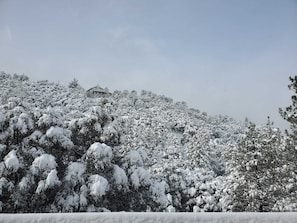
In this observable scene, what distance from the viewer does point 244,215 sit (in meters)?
3.73

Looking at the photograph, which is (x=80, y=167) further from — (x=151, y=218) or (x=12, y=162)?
(x=151, y=218)

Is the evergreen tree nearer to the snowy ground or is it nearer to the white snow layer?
the white snow layer

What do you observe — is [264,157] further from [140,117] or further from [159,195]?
[140,117]

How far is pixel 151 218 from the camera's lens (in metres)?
3.64

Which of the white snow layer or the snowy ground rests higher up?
the white snow layer

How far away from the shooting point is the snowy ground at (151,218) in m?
3.59

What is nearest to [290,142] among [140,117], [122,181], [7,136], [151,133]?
[122,181]

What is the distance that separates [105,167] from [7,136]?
3.69 meters

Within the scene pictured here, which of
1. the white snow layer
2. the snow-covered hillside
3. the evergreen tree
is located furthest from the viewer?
the evergreen tree

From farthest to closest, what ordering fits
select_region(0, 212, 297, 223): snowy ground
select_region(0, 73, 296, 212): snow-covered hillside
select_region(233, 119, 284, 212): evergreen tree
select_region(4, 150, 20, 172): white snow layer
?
select_region(233, 119, 284, 212): evergreen tree → select_region(0, 73, 296, 212): snow-covered hillside → select_region(4, 150, 20, 172): white snow layer → select_region(0, 212, 297, 223): snowy ground

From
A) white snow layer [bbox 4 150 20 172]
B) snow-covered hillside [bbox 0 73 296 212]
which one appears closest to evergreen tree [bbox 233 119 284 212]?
snow-covered hillside [bbox 0 73 296 212]

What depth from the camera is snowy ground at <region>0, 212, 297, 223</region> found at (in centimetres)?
359

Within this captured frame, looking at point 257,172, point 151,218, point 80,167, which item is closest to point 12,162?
point 80,167

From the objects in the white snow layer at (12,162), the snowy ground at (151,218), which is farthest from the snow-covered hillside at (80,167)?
the snowy ground at (151,218)
